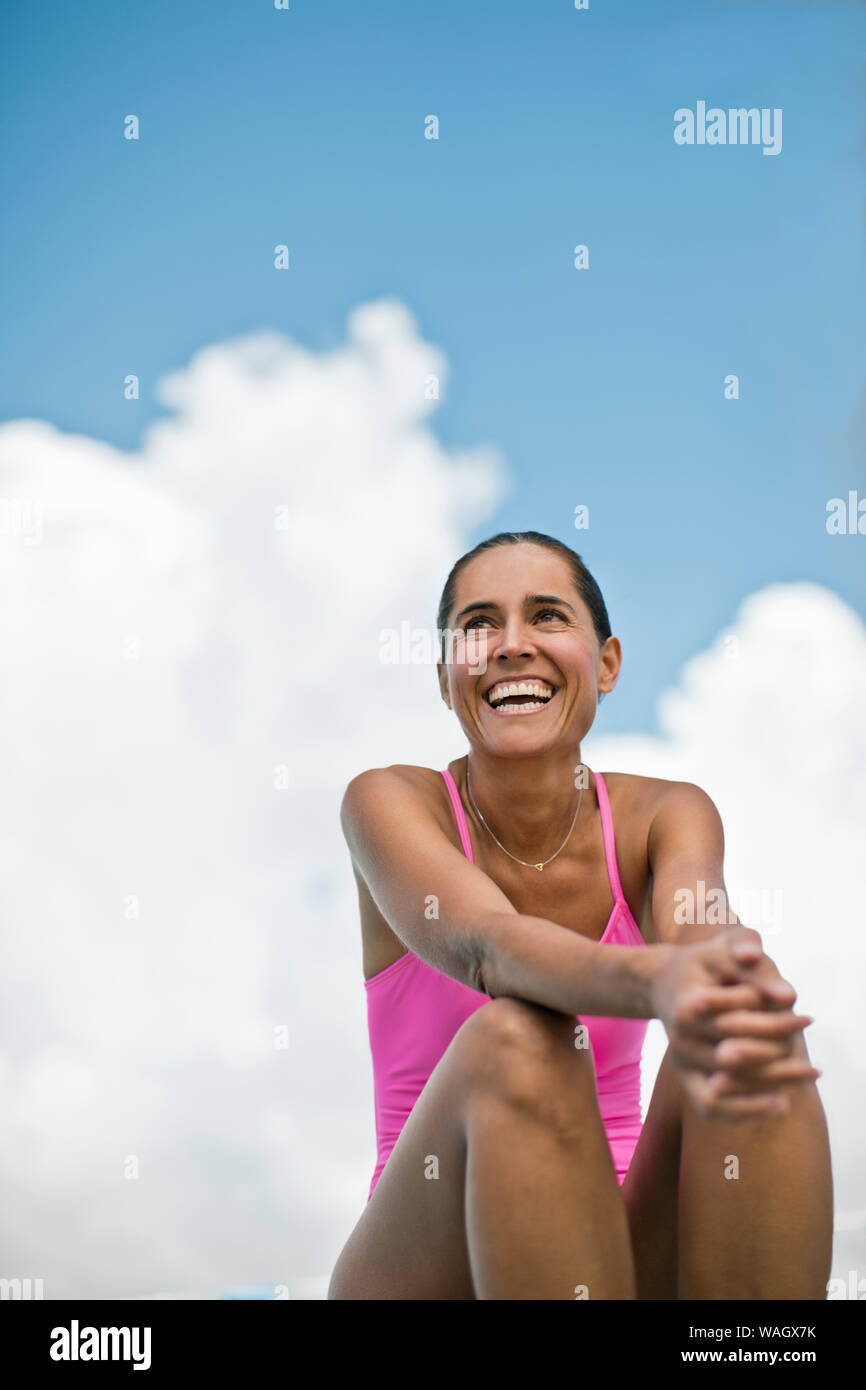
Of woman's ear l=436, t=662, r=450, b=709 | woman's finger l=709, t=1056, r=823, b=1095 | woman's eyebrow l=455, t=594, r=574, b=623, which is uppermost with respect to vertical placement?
woman's eyebrow l=455, t=594, r=574, b=623

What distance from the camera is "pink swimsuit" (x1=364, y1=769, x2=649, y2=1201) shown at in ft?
4.68

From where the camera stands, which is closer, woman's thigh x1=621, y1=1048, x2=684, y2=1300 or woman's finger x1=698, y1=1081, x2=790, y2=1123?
woman's finger x1=698, y1=1081, x2=790, y2=1123

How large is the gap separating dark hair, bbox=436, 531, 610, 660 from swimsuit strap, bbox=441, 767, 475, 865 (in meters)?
0.18

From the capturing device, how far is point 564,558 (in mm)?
1585

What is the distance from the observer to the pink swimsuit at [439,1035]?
1.43 m

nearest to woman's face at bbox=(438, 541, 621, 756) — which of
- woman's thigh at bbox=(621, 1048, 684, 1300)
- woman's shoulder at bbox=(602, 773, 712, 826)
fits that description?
woman's shoulder at bbox=(602, 773, 712, 826)

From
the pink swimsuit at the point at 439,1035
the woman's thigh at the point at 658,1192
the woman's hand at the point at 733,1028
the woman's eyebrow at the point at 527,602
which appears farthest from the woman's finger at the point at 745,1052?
the woman's eyebrow at the point at 527,602

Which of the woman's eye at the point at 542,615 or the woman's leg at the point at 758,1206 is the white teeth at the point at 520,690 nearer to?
the woman's eye at the point at 542,615

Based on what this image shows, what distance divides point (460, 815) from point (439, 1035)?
283 mm

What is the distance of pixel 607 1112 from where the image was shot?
1.47 meters

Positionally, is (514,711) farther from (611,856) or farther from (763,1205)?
(763,1205)

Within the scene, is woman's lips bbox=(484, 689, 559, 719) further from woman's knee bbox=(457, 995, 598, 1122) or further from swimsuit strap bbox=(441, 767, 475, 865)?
woman's knee bbox=(457, 995, 598, 1122)
